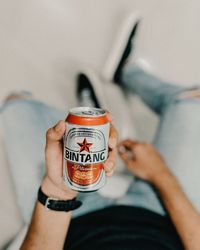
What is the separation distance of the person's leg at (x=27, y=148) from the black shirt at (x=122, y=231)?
0.16 feet

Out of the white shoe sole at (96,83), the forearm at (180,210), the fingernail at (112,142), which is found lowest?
the forearm at (180,210)

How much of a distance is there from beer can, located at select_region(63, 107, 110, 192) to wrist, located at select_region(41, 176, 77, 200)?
0.33ft

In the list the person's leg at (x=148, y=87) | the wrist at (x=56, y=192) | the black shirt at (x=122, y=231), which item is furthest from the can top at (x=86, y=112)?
the person's leg at (x=148, y=87)

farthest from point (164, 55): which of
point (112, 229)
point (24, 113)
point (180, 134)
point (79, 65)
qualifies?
point (112, 229)

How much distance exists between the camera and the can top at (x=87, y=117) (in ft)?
2.04

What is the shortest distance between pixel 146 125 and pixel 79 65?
1.15ft

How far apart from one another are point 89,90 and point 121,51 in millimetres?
210

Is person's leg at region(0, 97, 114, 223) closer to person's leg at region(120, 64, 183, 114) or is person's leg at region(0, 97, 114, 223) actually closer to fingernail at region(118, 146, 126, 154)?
fingernail at region(118, 146, 126, 154)

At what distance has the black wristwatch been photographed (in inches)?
30.4

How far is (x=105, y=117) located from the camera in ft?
2.12

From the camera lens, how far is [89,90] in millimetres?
1456

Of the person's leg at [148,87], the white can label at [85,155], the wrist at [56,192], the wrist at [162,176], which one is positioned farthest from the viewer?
the person's leg at [148,87]

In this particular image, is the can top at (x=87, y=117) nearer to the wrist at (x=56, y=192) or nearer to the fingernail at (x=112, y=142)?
the fingernail at (x=112, y=142)

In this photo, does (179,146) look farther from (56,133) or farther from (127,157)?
(56,133)
